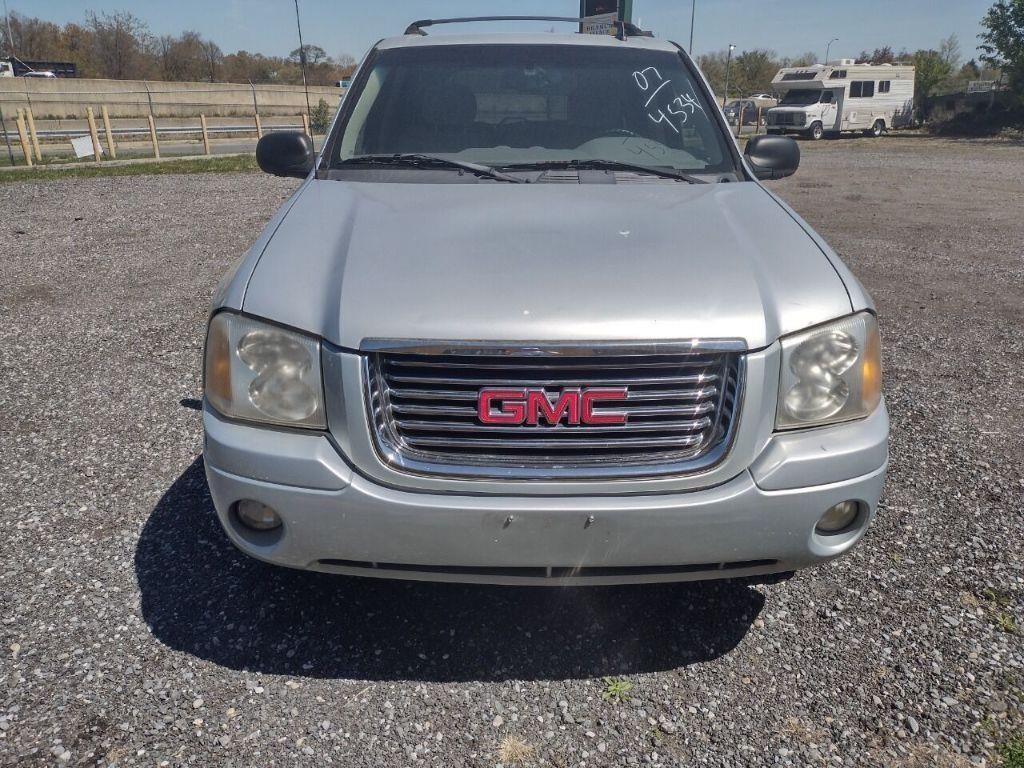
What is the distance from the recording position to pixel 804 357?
2.14 metres

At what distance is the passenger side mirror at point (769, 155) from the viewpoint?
3.55m

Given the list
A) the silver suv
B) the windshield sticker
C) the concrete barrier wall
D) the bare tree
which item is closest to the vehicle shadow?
the silver suv

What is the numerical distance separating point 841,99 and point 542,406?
3409cm

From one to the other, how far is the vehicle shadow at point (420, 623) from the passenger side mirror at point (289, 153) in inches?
67.5

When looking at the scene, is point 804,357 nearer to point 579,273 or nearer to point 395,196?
point 579,273

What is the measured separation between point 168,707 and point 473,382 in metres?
1.29

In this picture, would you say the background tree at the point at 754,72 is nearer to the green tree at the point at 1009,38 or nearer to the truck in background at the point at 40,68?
the green tree at the point at 1009,38

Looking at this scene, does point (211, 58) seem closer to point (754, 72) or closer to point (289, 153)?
point (754, 72)

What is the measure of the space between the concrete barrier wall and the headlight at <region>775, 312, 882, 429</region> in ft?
95.3

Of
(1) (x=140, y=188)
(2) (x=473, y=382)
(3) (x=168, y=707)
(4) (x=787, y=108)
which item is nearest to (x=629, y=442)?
(2) (x=473, y=382)

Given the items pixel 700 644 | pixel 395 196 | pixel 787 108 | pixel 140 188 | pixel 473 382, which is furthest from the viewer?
pixel 787 108

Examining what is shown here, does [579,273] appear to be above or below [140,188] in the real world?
above

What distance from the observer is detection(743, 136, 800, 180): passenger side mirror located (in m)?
3.55

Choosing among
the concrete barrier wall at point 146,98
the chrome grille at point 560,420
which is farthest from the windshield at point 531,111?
the concrete barrier wall at point 146,98
